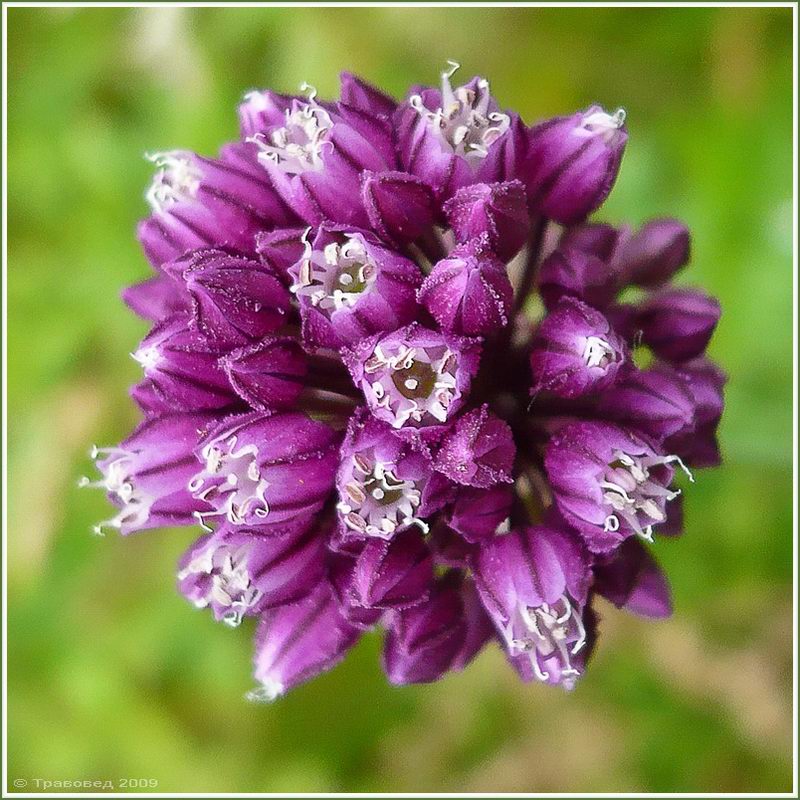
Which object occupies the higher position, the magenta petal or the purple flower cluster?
the purple flower cluster

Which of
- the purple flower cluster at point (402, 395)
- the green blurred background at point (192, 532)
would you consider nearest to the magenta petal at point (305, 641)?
the purple flower cluster at point (402, 395)

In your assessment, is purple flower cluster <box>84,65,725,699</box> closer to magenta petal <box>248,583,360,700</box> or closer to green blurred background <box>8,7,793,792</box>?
magenta petal <box>248,583,360,700</box>

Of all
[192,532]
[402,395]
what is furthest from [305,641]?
[192,532]

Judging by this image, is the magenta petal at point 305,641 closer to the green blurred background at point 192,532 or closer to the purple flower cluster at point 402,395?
the purple flower cluster at point 402,395

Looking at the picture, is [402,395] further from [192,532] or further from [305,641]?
[192,532]

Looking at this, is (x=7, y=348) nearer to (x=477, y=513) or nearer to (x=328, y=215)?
(x=328, y=215)

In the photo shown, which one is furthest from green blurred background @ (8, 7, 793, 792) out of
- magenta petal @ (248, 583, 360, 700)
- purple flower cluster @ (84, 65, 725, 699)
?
magenta petal @ (248, 583, 360, 700)
